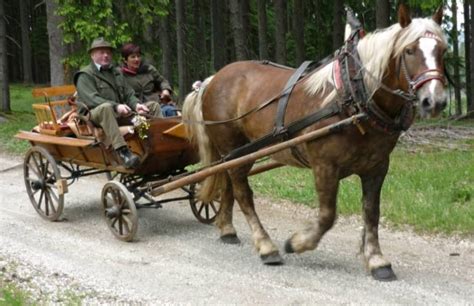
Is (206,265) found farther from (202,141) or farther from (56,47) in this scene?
(56,47)

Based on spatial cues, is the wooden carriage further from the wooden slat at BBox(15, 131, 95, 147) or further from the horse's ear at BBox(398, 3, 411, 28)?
the horse's ear at BBox(398, 3, 411, 28)

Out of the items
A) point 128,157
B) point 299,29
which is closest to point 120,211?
point 128,157

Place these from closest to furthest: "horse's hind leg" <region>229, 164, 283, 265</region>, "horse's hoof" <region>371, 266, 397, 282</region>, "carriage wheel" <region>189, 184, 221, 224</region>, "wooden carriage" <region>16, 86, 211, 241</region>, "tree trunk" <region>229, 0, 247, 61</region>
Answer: "horse's hoof" <region>371, 266, 397, 282</region>
"horse's hind leg" <region>229, 164, 283, 265</region>
"wooden carriage" <region>16, 86, 211, 241</region>
"carriage wheel" <region>189, 184, 221, 224</region>
"tree trunk" <region>229, 0, 247, 61</region>

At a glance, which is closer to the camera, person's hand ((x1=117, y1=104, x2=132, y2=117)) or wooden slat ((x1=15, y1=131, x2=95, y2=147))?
person's hand ((x1=117, y1=104, x2=132, y2=117))

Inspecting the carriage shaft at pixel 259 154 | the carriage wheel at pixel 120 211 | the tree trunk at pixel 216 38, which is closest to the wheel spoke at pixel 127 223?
the carriage wheel at pixel 120 211

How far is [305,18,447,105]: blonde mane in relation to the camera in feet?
16.6

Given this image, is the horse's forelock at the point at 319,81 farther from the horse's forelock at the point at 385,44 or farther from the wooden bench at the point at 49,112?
the wooden bench at the point at 49,112

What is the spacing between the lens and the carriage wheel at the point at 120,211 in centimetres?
734

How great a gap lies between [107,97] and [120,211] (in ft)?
5.07

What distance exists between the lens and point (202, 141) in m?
7.41

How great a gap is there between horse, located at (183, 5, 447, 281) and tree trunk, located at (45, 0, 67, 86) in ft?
33.0

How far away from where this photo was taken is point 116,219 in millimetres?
7621

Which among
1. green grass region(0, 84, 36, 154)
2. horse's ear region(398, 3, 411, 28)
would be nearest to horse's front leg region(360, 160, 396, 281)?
horse's ear region(398, 3, 411, 28)

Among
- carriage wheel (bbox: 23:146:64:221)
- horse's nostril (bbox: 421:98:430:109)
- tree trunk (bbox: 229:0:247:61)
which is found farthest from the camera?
tree trunk (bbox: 229:0:247:61)
